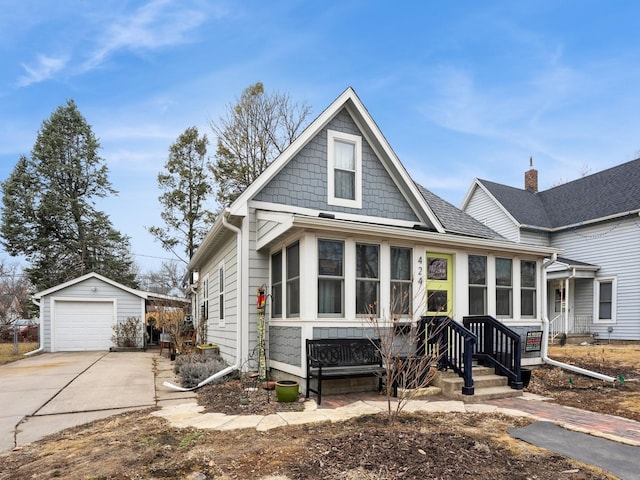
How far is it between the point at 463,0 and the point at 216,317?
11.0 meters

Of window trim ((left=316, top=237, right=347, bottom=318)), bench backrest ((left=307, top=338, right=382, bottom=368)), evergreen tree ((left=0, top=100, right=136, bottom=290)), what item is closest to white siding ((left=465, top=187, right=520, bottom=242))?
window trim ((left=316, top=237, right=347, bottom=318))

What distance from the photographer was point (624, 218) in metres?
16.0

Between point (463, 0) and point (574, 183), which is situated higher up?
point (463, 0)

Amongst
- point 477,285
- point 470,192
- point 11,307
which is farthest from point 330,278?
point 11,307

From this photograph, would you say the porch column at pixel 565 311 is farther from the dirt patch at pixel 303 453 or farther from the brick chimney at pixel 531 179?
the dirt patch at pixel 303 453

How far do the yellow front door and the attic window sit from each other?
7.45 feet

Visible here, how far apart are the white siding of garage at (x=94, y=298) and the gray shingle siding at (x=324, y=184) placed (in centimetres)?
1198

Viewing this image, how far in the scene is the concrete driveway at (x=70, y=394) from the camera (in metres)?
5.67

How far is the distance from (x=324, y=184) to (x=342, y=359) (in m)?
4.10

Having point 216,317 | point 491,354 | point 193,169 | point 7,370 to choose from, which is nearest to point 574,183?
point 491,354

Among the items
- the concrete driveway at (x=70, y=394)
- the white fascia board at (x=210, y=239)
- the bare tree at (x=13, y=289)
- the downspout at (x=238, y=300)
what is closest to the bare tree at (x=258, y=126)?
the white fascia board at (x=210, y=239)

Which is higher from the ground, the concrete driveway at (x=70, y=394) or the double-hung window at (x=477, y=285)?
the double-hung window at (x=477, y=285)

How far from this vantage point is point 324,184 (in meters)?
9.27

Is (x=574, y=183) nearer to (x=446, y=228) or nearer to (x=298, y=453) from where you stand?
(x=446, y=228)
